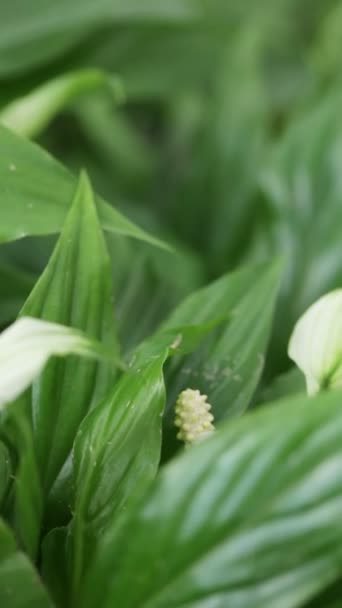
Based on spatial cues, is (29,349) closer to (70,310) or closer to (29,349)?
(29,349)

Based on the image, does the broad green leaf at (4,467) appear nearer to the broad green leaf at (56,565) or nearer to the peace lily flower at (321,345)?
the broad green leaf at (56,565)

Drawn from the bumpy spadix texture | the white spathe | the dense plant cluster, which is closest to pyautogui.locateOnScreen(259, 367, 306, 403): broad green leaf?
the dense plant cluster

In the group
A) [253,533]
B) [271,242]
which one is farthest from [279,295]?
[253,533]

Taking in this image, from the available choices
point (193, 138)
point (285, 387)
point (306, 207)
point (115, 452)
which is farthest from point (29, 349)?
point (193, 138)

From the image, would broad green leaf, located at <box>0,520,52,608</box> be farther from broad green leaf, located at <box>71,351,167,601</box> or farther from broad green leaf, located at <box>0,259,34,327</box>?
broad green leaf, located at <box>0,259,34,327</box>

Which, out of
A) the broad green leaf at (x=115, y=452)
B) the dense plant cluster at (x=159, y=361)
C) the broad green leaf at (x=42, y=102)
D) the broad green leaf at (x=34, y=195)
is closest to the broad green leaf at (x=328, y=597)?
the dense plant cluster at (x=159, y=361)
